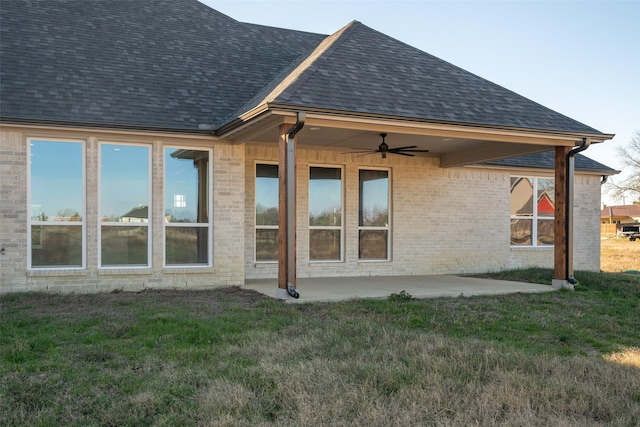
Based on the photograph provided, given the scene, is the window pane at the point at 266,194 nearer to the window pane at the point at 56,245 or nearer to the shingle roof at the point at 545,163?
the window pane at the point at 56,245

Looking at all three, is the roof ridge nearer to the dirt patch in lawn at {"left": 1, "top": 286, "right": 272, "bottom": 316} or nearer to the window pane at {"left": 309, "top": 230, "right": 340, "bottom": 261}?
the dirt patch in lawn at {"left": 1, "top": 286, "right": 272, "bottom": 316}

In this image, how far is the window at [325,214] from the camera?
1342 cm

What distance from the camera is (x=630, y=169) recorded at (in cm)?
4544

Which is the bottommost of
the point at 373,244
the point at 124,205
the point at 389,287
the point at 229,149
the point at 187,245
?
the point at 389,287

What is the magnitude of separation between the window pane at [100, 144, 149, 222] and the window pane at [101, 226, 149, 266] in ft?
0.67

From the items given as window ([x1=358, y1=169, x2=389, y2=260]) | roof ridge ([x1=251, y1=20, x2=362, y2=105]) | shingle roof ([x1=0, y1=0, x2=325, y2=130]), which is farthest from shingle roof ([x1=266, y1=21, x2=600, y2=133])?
window ([x1=358, y1=169, x2=389, y2=260])

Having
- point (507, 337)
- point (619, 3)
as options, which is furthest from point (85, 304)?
point (619, 3)

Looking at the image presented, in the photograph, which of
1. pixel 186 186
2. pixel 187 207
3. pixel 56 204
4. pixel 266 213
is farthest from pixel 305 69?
pixel 56 204

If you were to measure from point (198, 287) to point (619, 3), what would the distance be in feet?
39.8

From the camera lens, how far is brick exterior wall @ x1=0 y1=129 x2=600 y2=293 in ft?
32.7

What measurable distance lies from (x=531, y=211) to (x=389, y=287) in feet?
21.8

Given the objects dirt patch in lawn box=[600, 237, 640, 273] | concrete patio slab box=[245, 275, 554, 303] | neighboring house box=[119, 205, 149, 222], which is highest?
neighboring house box=[119, 205, 149, 222]

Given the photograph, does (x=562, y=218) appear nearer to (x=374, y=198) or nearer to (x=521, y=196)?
(x=374, y=198)

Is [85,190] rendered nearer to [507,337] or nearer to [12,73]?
[12,73]
